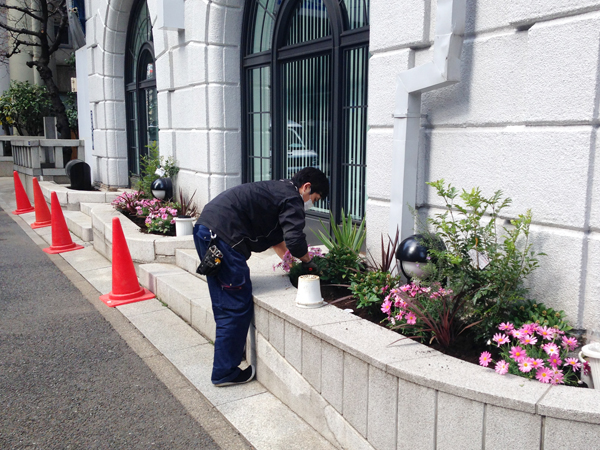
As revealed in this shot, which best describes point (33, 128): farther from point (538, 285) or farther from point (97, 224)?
point (538, 285)

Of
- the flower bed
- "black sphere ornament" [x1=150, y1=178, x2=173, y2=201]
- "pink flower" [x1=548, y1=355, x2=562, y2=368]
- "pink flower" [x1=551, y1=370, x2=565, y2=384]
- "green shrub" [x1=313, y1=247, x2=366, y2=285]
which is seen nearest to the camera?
"pink flower" [x1=551, y1=370, x2=565, y2=384]

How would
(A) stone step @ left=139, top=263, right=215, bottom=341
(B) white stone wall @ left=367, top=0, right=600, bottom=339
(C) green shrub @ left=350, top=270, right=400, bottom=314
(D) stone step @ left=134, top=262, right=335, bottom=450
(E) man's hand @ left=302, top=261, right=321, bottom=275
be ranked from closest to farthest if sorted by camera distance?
(B) white stone wall @ left=367, top=0, right=600, bottom=339, (D) stone step @ left=134, top=262, right=335, bottom=450, (C) green shrub @ left=350, top=270, right=400, bottom=314, (E) man's hand @ left=302, top=261, right=321, bottom=275, (A) stone step @ left=139, top=263, right=215, bottom=341

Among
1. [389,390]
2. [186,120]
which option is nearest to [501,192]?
[389,390]

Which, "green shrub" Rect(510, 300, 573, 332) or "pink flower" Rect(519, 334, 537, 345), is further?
"green shrub" Rect(510, 300, 573, 332)

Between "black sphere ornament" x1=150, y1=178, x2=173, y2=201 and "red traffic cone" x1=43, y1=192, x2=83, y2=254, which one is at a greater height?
"black sphere ornament" x1=150, y1=178, x2=173, y2=201

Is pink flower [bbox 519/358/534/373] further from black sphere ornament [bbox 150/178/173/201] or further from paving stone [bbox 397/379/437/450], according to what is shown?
black sphere ornament [bbox 150/178/173/201]

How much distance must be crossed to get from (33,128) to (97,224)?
55.4 feet

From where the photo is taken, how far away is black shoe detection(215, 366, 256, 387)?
4.22m

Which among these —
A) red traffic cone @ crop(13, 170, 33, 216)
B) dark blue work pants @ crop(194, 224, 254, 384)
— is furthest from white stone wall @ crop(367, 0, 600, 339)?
red traffic cone @ crop(13, 170, 33, 216)

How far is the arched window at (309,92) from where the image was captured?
241 inches

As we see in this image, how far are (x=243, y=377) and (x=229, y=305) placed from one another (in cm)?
58

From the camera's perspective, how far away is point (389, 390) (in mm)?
2982

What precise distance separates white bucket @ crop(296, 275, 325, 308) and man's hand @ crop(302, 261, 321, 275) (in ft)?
1.61

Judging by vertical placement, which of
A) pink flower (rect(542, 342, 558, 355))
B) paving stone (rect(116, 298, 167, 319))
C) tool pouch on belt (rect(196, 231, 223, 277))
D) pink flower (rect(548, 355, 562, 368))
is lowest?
paving stone (rect(116, 298, 167, 319))
